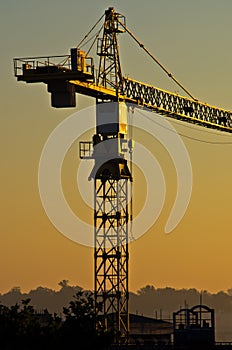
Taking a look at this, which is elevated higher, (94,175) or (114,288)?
(94,175)

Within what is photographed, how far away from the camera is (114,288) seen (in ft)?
616

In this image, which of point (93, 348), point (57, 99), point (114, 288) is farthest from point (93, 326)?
point (114, 288)

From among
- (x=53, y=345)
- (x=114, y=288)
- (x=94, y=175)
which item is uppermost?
(x=94, y=175)

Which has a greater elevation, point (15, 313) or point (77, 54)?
point (77, 54)

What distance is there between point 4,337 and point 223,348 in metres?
55.1

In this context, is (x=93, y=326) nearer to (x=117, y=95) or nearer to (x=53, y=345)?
(x=53, y=345)

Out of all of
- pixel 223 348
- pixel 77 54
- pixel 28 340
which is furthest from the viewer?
pixel 223 348

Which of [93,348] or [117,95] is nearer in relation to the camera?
[93,348]

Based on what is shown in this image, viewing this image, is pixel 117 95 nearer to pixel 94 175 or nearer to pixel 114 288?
pixel 94 175

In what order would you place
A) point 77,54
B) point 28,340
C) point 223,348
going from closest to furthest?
point 28,340 → point 77,54 → point 223,348

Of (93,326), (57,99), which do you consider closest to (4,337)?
(93,326)

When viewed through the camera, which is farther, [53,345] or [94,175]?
[94,175]

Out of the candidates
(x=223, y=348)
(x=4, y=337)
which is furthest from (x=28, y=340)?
(x=223, y=348)

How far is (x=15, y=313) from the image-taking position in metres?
141
